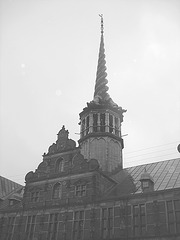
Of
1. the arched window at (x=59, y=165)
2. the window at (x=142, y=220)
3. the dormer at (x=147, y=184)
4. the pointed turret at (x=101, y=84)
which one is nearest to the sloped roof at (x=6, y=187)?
the arched window at (x=59, y=165)

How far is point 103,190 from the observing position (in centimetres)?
2892

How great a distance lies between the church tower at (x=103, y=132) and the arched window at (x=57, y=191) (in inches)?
221

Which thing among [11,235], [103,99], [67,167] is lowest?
[11,235]

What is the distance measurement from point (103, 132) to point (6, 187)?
67.9ft

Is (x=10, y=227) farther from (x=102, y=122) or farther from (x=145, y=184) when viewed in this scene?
(x=102, y=122)

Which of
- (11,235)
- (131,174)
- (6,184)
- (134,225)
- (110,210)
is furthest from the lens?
(6,184)

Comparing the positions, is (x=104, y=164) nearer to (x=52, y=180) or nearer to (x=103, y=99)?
(x=52, y=180)

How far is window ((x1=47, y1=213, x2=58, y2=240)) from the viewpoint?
27234 millimetres

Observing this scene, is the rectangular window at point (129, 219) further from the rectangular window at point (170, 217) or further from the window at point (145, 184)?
the rectangular window at point (170, 217)

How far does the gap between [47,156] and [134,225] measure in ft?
46.6

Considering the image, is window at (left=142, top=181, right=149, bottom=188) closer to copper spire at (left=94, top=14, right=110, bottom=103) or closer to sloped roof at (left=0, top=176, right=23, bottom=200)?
copper spire at (left=94, top=14, right=110, bottom=103)

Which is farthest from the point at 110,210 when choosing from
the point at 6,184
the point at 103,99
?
the point at 6,184

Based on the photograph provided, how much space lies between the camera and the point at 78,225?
26266mm

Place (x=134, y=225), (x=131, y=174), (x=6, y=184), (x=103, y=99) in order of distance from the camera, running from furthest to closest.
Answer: (x=6, y=184) → (x=103, y=99) → (x=131, y=174) → (x=134, y=225)
